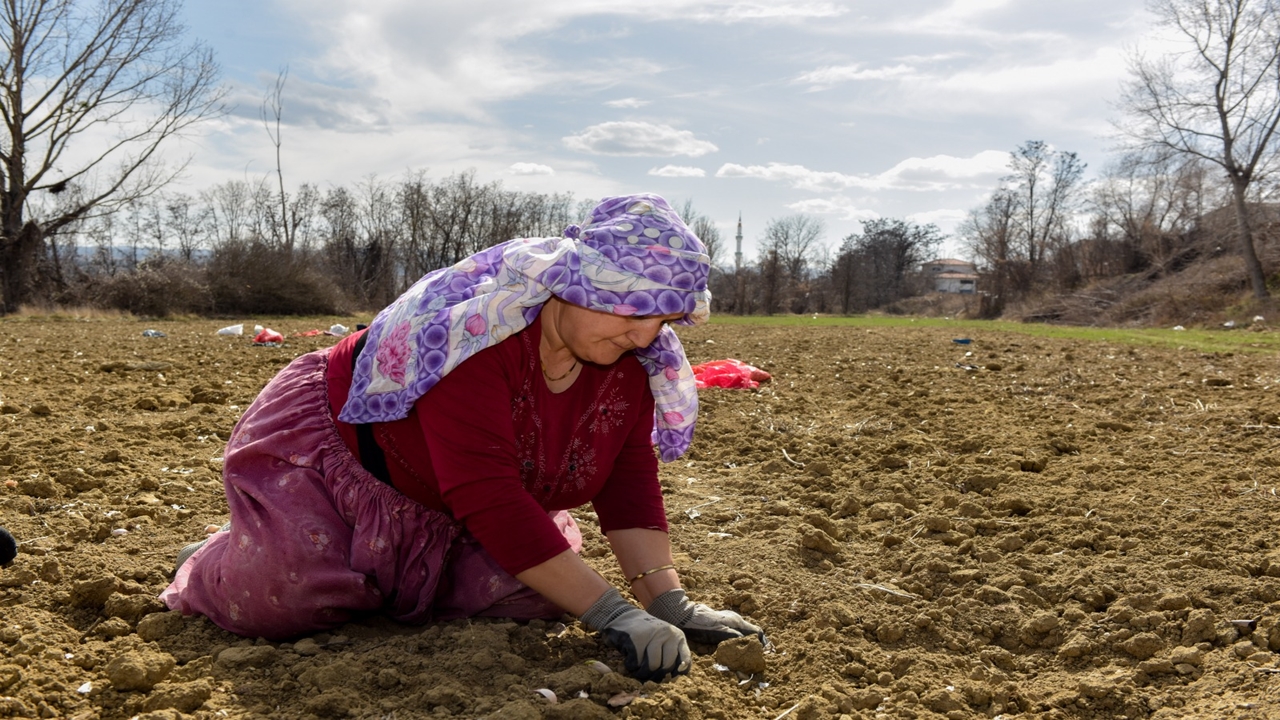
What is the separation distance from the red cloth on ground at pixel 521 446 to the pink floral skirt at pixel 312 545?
0.07 m

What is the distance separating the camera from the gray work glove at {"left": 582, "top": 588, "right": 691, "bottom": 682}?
204cm

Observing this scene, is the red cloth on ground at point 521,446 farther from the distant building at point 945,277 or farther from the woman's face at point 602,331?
the distant building at point 945,277

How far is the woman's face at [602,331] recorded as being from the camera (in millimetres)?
2012

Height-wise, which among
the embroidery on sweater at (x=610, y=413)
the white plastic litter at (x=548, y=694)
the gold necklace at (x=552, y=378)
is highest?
the gold necklace at (x=552, y=378)

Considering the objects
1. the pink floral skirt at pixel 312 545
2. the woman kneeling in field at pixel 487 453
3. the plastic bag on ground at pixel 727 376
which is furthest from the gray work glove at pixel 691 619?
the plastic bag on ground at pixel 727 376

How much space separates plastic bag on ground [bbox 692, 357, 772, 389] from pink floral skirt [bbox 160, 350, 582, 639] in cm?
451

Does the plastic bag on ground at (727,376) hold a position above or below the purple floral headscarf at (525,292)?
below

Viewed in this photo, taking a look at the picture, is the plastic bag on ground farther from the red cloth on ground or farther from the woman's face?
the woman's face

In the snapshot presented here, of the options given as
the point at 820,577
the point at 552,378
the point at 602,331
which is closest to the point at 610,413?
the point at 552,378

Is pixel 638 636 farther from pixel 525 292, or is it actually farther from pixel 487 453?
pixel 525 292

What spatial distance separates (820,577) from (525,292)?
4.97 ft

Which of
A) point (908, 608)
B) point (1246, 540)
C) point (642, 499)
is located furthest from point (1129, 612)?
point (642, 499)

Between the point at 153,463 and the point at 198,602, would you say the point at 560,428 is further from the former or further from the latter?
the point at 153,463

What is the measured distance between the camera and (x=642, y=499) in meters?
2.46
